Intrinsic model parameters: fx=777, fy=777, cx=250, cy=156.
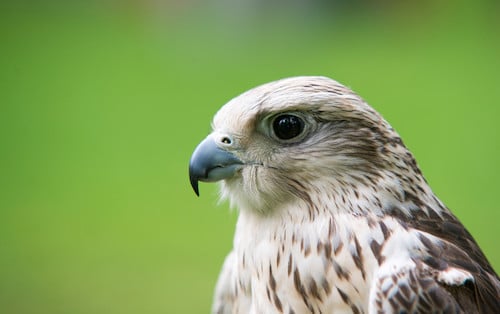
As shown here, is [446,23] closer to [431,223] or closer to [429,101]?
[429,101]

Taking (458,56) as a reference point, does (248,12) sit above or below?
above

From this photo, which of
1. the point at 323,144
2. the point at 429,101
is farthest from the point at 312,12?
the point at 323,144

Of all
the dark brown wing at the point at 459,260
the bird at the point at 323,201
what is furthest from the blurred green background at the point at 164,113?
the dark brown wing at the point at 459,260

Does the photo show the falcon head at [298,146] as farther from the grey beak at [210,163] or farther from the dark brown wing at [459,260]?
the dark brown wing at [459,260]

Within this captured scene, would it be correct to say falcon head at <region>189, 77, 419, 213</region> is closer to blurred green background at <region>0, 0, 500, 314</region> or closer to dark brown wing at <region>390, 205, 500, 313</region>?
dark brown wing at <region>390, 205, 500, 313</region>

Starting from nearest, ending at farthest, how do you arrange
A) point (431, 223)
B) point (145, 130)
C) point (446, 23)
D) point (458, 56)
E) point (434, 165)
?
1. point (431, 223)
2. point (434, 165)
3. point (145, 130)
4. point (458, 56)
5. point (446, 23)

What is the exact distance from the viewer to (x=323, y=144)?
8.21ft

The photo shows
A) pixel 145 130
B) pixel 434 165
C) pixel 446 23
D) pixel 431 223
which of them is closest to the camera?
pixel 431 223

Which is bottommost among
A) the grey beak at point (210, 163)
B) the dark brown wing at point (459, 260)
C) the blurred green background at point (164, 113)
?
the dark brown wing at point (459, 260)

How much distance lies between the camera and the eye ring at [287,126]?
8.26 ft

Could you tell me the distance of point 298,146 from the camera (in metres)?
2.54

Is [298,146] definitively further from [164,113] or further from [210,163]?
[164,113]

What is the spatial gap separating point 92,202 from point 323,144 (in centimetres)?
649

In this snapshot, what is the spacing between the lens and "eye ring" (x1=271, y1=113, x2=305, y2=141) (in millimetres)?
2518
